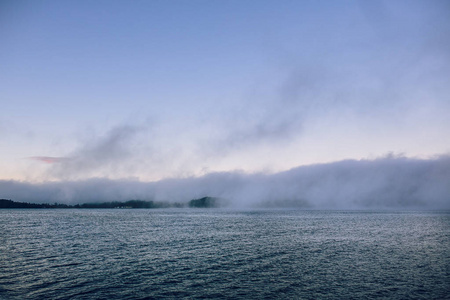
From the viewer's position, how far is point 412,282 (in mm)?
35594

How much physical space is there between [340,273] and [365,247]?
1114 inches

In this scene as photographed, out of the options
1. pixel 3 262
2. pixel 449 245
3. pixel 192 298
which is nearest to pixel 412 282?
pixel 192 298

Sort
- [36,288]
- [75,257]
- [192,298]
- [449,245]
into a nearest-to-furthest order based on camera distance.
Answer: [192,298]
[36,288]
[75,257]
[449,245]

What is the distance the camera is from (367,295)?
3078 centimetres

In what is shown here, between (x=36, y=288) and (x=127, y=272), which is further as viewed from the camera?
(x=127, y=272)

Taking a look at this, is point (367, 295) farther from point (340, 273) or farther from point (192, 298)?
point (192, 298)

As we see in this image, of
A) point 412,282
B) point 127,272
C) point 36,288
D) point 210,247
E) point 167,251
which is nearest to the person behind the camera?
point 36,288

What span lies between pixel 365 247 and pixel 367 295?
3683 centimetres

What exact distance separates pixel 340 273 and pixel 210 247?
29.6 m

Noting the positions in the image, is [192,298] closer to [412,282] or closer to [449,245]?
[412,282]

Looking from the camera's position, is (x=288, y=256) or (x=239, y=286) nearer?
(x=239, y=286)

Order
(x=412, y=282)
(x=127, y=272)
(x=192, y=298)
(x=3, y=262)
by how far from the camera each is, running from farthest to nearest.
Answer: (x=3, y=262), (x=127, y=272), (x=412, y=282), (x=192, y=298)

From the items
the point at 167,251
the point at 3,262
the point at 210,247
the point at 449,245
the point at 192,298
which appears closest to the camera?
the point at 192,298

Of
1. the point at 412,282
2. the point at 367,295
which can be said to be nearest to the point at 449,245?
the point at 412,282
